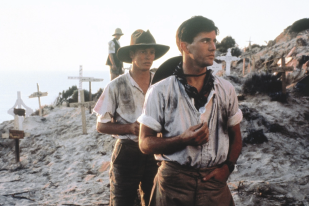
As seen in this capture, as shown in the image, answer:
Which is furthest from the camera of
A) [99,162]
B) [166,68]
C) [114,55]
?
[114,55]

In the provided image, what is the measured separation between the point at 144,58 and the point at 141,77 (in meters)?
0.21

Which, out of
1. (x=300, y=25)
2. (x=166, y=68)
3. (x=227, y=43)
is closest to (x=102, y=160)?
(x=166, y=68)

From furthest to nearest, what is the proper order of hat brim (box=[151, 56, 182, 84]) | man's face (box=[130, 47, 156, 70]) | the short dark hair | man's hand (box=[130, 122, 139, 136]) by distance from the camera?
1. man's face (box=[130, 47, 156, 70])
2. man's hand (box=[130, 122, 139, 136])
3. hat brim (box=[151, 56, 182, 84])
4. the short dark hair

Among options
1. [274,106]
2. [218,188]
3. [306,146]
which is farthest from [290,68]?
[218,188]

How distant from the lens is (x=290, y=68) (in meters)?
11.1

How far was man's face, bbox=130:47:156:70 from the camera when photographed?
2.98 metres

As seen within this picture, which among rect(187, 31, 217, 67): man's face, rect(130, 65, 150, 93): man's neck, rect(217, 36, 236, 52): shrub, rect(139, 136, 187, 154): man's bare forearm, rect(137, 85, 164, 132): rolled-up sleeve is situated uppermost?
rect(217, 36, 236, 52): shrub

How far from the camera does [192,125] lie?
70.5 inches

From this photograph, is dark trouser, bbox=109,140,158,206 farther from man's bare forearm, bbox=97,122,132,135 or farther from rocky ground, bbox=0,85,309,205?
rocky ground, bbox=0,85,309,205

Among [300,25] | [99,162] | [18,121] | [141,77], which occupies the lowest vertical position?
[99,162]

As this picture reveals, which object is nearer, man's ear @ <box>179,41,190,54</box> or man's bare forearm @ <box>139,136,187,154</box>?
man's bare forearm @ <box>139,136,187,154</box>

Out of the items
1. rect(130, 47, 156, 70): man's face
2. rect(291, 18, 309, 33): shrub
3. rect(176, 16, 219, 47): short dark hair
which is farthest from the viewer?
rect(291, 18, 309, 33): shrub

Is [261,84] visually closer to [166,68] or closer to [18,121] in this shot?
[18,121]

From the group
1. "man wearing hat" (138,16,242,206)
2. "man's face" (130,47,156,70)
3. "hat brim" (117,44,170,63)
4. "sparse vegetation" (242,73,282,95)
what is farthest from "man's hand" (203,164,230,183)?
"sparse vegetation" (242,73,282,95)
